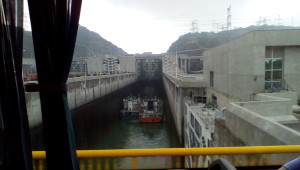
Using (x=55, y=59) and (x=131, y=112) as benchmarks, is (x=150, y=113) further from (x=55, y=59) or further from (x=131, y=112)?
(x=55, y=59)

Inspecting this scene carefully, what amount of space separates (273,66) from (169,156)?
10.1 m

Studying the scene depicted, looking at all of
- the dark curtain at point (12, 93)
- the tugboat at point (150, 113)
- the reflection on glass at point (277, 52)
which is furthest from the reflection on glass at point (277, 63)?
the tugboat at point (150, 113)

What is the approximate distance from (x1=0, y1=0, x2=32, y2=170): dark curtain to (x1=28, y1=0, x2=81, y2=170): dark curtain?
12cm

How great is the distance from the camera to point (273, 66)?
399 inches

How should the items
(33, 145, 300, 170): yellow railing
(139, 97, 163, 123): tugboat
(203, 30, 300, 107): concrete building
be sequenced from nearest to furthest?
(33, 145, 300, 170): yellow railing < (203, 30, 300, 107): concrete building < (139, 97, 163, 123): tugboat

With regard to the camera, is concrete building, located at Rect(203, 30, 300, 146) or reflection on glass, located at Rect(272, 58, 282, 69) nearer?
concrete building, located at Rect(203, 30, 300, 146)

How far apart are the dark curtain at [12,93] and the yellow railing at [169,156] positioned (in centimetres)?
81

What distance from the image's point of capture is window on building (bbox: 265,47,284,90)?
10.1 metres

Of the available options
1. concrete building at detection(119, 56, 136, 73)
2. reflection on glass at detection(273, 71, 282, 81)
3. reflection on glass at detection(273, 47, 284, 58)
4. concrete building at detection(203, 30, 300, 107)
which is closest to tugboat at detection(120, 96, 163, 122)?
concrete building at detection(203, 30, 300, 107)

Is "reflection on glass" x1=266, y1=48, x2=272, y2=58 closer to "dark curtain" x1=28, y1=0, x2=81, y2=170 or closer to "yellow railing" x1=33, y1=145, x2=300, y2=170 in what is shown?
"yellow railing" x1=33, y1=145, x2=300, y2=170

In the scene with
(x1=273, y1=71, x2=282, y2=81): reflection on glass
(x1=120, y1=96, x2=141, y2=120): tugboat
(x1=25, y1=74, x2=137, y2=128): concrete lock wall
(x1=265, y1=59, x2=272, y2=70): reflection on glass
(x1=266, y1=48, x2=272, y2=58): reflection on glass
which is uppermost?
(x1=266, y1=48, x2=272, y2=58): reflection on glass

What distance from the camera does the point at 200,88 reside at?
18.3 m

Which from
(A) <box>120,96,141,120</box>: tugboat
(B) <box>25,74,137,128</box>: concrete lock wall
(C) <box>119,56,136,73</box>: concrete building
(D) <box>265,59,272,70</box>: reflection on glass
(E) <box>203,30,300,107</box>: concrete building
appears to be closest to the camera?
(E) <box>203,30,300,107</box>: concrete building

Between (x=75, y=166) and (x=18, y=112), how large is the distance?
1.77ft
